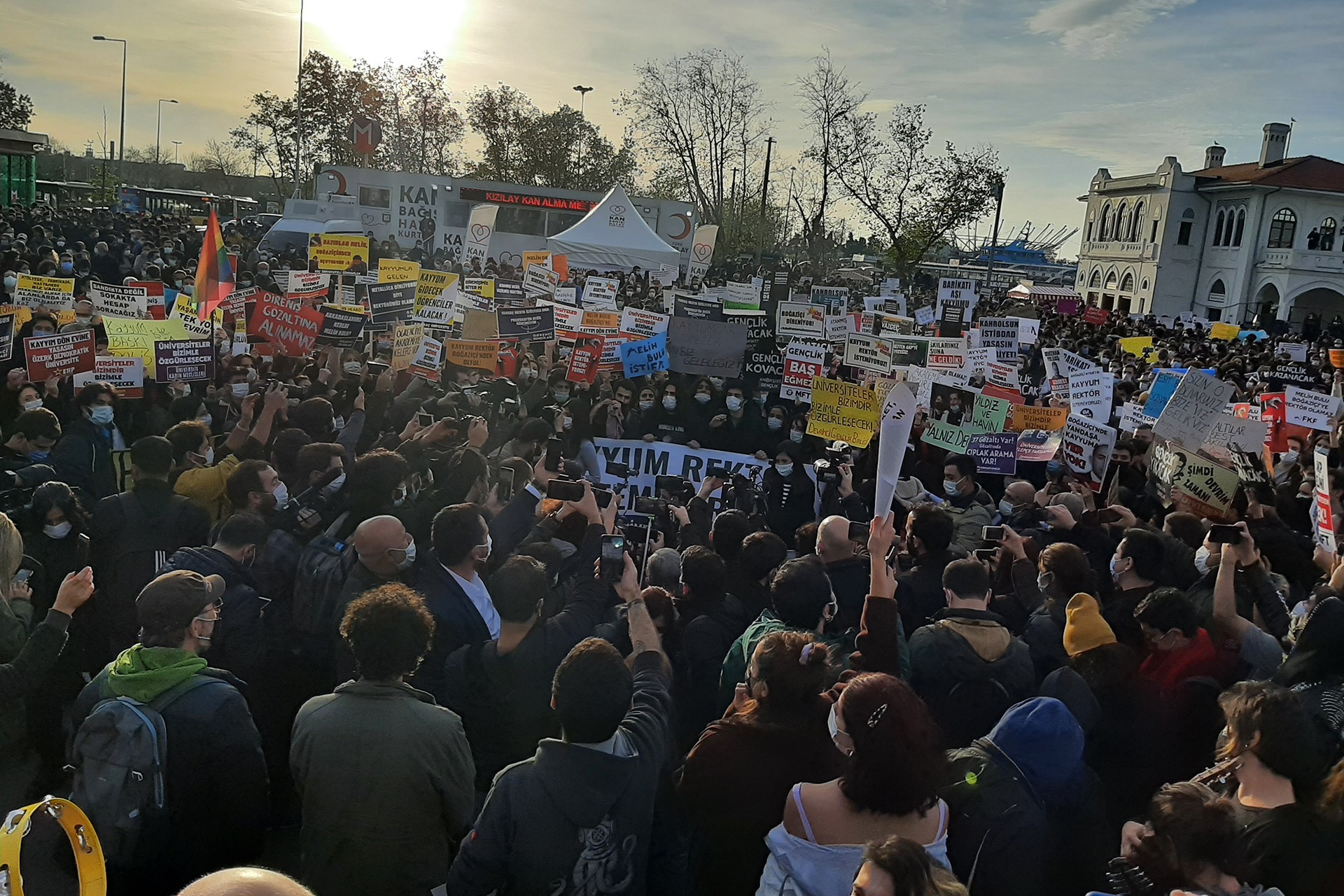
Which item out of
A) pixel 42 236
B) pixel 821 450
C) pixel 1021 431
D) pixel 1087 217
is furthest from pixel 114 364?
pixel 1087 217

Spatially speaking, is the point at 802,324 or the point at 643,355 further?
the point at 802,324

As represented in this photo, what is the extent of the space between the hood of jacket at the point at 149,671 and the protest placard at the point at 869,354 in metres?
8.37

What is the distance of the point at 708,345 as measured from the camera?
11.6m

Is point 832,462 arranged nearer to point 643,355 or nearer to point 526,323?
point 643,355

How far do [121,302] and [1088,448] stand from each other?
425 inches

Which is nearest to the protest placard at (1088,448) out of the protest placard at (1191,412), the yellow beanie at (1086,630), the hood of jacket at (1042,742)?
the protest placard at (1191,412)

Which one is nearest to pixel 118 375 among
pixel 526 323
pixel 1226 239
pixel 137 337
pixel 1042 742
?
pixel 137 337

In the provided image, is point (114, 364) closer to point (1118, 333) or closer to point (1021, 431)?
point (1021, 431)

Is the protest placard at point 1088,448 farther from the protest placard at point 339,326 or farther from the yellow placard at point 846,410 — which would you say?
the protest placard at point 339,326

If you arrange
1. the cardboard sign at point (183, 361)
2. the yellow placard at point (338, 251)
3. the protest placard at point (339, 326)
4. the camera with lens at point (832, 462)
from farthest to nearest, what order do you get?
1. the yellow placard at point (338, 251)
2. the protest placard at point (339, 326)
3. the cardboard sign at point (183, 361)
4. the camera with lens at point (832, 462)

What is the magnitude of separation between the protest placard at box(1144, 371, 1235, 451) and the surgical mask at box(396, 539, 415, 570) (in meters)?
6.53

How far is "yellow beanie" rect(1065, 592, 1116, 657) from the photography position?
12.6 feet

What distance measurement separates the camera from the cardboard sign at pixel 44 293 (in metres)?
10.8

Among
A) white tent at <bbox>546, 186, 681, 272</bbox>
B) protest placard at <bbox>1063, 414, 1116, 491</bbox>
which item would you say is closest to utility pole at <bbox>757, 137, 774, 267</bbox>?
white tent at <bbox>546, 186, 681, 272</bbox>
